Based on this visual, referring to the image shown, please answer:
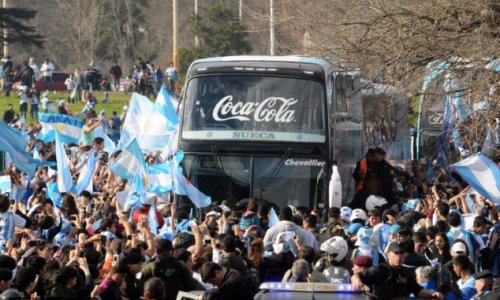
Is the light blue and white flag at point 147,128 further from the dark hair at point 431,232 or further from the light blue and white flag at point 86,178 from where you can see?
the dark hair at point 431,232

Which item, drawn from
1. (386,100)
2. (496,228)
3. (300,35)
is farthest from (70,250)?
(300,35)

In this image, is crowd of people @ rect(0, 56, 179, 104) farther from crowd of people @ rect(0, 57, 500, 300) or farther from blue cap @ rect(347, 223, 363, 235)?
blue cap @ rect(347, 223, 363, 235)

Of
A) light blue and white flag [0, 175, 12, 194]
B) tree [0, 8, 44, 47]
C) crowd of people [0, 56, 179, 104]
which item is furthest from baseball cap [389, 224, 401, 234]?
tree [0, 8, 44, 47]

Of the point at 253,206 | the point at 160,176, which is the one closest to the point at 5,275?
the point at 253,206

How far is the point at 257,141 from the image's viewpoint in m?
23.0

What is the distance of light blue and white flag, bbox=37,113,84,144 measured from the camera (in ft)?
97.0

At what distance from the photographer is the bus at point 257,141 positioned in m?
23.0

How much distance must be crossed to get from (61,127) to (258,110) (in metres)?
8.06

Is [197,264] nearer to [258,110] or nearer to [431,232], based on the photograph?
[431,232]

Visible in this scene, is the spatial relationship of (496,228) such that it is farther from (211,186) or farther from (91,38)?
(91,38)

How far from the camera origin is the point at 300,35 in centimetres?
2700

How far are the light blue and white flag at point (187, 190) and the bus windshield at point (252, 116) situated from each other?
1.89 meters

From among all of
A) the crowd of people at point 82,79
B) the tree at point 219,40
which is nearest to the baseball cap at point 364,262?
the crowd of people at point 82,79

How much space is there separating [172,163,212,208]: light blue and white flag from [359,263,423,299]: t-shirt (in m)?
8.09
